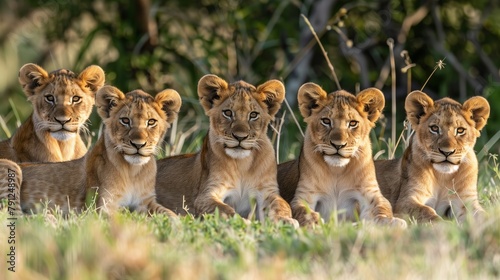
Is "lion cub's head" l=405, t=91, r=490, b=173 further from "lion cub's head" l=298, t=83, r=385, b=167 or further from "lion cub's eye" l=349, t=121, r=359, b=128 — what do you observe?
"lion cub's eye" l=349, t=121, r=359, b=128

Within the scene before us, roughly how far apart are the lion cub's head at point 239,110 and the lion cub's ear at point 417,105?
785 millimetres

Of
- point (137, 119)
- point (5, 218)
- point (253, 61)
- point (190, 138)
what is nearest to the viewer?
point (5, 218)

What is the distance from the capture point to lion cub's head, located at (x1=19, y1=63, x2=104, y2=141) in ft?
24.1

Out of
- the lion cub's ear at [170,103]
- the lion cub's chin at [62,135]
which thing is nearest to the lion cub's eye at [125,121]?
the lion cub's ear at [170,103]

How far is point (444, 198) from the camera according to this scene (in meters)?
7.18

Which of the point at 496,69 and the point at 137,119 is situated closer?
the point at 137,119

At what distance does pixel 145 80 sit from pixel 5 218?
277 inches

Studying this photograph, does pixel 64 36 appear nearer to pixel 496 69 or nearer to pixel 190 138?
pixel 190 138

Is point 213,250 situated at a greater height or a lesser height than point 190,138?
greater

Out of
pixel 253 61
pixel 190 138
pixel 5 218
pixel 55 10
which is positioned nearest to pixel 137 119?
pixel 5 218

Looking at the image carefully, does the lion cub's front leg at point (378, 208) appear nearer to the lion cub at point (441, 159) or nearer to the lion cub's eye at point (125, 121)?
the lion cub at point (441, 159)

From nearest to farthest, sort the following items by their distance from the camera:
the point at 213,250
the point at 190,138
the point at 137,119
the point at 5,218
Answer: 1. the point at 213,250
2. the point at 5,218
3. the point at 137,119
4. the point at 190,138

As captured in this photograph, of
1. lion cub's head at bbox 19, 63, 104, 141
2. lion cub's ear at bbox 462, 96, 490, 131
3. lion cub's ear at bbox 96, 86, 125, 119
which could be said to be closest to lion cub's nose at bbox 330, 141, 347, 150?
lion cub's ear at bbox 462, 96, 490, 131

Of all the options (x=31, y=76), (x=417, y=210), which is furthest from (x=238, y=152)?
(x=31, y=76)
